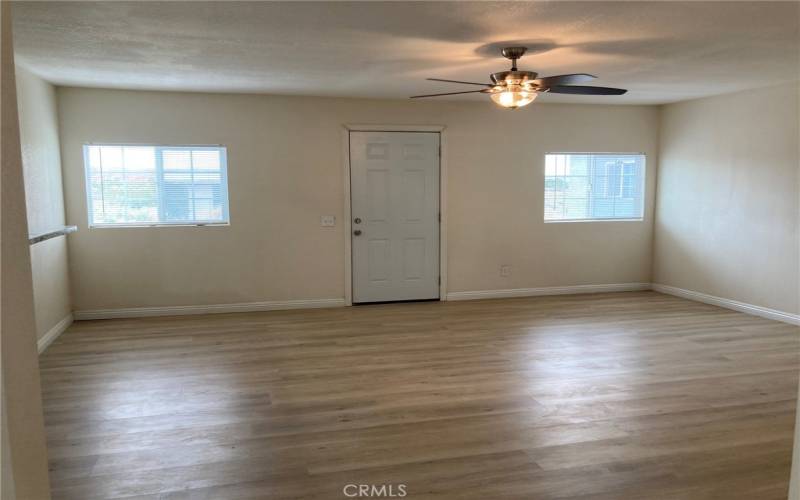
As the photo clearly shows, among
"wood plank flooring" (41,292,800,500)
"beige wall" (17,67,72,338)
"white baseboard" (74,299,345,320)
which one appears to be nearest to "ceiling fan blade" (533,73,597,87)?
"wood plank flooring" (41,292,800,500)

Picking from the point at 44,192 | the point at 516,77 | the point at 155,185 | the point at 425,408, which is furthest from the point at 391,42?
the point at 44,192

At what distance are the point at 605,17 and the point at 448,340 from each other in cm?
293

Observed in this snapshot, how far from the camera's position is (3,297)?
1.03 m

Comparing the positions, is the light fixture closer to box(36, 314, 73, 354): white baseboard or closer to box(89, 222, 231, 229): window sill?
box(89, 222, 231, 229): window sill

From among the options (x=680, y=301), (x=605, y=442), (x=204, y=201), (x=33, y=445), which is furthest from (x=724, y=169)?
(x=33, y=445)

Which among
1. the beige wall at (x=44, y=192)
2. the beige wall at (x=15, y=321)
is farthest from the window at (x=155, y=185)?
the beige wall at (x=15, y=321)

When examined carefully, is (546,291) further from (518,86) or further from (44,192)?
(44,192)

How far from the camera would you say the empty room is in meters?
2.72

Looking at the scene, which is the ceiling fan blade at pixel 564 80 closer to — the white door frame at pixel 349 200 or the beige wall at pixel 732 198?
the white door frame at pixel 349 200

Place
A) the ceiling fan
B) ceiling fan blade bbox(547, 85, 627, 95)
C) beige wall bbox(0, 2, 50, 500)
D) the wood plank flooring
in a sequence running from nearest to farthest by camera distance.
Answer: beige wall bbox(0, 2, 50, 500) → the wood plank flooring → the ceiling fan → ceiling fan blade bbox(547, 85, 627, 95)

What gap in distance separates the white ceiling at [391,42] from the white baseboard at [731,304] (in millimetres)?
2332

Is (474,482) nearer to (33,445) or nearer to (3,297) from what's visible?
(33,445)

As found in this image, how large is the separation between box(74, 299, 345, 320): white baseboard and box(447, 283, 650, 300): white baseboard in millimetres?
1576

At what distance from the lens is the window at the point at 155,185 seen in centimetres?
567
